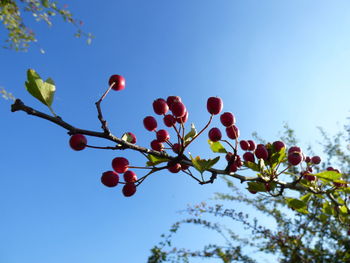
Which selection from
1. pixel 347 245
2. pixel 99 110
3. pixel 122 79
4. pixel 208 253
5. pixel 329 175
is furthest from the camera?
pixel 208 253

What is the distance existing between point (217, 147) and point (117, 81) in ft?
2.20

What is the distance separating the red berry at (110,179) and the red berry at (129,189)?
0.05m

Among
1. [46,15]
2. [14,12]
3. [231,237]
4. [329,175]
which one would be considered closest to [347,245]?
[231,237]

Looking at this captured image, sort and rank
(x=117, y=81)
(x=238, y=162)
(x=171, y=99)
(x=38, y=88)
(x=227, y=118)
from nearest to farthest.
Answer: (x=38, y=88) → (x=117, y=81) → (x=171, y=99) → (x=227, y=118) → (x=238, y=162)

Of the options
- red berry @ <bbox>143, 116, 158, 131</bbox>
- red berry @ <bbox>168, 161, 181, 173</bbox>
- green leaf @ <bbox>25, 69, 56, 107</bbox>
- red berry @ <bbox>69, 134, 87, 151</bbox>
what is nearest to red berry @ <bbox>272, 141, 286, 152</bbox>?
red berry @ <bbox>168, 161, 181, 173</bbox>

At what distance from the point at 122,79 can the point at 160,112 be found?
0.22 m

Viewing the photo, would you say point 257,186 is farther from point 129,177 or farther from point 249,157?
point 129,177

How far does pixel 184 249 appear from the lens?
404cm

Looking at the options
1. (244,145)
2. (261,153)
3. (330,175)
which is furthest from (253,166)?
(330,175)

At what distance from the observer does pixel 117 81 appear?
3.38ft

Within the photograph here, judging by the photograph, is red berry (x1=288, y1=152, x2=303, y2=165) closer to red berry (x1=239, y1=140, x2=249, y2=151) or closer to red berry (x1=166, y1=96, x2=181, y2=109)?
red berry (x1=239, y1=140, x2=249, y2=151)

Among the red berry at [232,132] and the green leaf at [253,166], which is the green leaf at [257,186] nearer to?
the green leaf at [253,166]

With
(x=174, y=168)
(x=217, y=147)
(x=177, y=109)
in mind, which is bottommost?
(x=174, y=168)

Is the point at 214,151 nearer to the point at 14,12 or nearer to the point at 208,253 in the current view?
the point at 208,253
